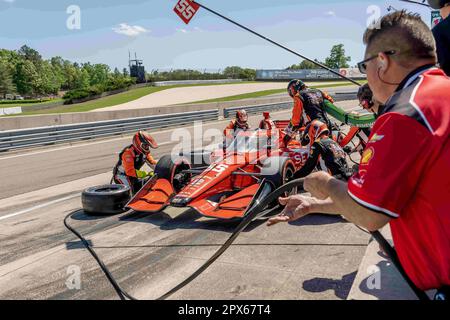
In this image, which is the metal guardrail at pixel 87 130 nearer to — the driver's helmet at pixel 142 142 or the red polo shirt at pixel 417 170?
the driver's helmet at pixel 142 142

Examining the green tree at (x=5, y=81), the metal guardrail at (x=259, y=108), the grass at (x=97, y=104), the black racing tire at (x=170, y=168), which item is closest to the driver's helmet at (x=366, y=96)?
the black racing tire at (x=170, y=168)

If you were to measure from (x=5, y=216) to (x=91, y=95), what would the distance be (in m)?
47.5

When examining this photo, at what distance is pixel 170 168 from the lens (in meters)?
6.86

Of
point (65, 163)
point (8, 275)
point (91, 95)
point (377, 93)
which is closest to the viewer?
point (377, 93)

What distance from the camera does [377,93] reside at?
5.57 feet

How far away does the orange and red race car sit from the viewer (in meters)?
5.75

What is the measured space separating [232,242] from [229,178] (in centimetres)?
258

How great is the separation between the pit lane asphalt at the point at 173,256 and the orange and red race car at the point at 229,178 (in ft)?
0.96

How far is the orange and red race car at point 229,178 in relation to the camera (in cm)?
575

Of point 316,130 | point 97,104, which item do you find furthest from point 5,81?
point 316,130

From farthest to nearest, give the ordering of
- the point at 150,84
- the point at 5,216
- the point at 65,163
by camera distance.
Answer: the point at 150,84
the point at 65,163
the point at 5,216

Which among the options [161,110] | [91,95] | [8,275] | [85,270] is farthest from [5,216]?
[91,95]

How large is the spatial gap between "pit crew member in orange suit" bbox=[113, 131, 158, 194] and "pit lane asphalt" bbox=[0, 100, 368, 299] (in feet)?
3.31
